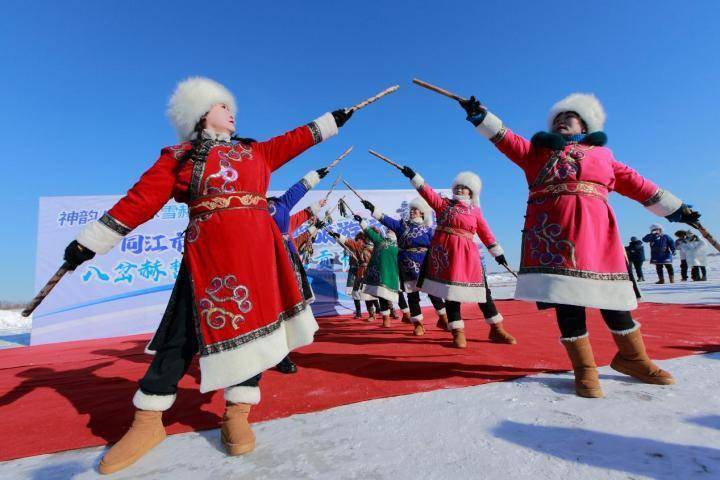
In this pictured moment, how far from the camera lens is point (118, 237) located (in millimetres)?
1544

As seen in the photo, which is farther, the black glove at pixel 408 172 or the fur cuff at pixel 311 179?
the black glove at pixel 408 172

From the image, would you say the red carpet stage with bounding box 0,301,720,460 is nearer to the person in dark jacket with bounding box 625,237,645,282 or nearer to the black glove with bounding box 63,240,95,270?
the black glove with bounding box 63,240,95,270

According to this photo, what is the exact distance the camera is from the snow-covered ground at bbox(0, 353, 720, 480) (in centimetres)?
107

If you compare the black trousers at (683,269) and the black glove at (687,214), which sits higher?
the black glove at (687,214)

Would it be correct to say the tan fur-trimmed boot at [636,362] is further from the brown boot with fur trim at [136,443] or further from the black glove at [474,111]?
the brown boot with fur trim at [136,443]

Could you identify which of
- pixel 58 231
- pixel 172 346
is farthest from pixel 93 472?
pixel 58 231

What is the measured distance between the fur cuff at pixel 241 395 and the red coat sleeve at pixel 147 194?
0.83 meters

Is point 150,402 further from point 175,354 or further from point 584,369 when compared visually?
point 584,369

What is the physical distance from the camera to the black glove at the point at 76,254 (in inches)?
59.0

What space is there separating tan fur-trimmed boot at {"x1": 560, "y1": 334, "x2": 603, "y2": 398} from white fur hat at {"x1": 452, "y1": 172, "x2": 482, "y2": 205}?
209 centimetres

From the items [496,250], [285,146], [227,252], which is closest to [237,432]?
[227,252]

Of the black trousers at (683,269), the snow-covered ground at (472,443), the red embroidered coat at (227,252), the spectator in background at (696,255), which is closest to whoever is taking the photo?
the snow-covered ground at (472,443)

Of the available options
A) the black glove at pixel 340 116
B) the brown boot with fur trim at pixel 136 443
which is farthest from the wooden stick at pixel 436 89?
the brown boot with fur trim at pixel 136 443

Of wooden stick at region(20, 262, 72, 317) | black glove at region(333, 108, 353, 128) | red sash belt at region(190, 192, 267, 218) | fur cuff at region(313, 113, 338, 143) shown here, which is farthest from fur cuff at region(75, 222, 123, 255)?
black glove at region(333, 108, 353, 128)
